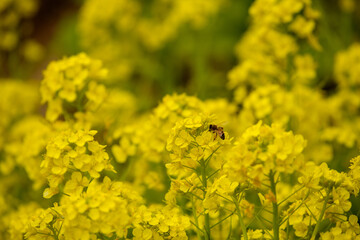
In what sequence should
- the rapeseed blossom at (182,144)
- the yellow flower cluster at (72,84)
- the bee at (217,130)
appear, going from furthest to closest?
the yellow flower cluster at (72,84) < the bee at (217,130) < the rapeseed blossom at (182,144)

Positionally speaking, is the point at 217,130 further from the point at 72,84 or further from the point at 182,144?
the point at 72,84

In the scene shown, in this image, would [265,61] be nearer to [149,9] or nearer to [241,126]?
[241,126]

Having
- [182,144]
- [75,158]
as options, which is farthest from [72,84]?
[182,144]

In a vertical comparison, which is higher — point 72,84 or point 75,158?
point 72,84

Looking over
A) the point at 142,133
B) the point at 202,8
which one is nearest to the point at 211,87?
the point at 202,8

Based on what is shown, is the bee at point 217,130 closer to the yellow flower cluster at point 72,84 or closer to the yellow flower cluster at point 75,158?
the yellow flower cluster at point 75,158

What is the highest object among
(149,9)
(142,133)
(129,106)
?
(149,9)

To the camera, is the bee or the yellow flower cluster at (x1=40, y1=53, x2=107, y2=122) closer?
the bee

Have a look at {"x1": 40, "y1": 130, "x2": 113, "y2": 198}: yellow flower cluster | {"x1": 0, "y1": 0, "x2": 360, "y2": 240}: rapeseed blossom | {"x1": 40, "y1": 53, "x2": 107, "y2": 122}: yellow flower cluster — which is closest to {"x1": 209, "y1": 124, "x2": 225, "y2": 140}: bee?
{"x1": 0, "y1": 0, "x2": 360, "y2": 240}: rapeseed blossom

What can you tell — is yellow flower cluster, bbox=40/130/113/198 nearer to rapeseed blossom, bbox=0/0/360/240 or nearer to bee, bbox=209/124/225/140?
rapeseed blossom, bbox=0/0/360/240

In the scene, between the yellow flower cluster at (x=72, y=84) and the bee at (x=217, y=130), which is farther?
the yellow flower cluster at (x=72, y=84)

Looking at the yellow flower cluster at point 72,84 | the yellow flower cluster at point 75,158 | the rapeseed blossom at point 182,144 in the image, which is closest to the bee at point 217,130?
the rapeseed blossom at point 182,144
